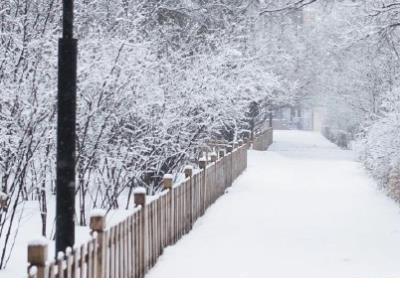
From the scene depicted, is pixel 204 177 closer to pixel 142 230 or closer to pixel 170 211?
pixel 170 211

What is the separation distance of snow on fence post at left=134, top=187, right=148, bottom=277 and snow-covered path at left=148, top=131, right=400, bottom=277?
23cm

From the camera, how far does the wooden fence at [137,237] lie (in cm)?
429

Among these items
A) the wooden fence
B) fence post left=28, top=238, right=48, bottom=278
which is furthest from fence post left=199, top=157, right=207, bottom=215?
fence post left=28, top=238, right=48, bottom=278

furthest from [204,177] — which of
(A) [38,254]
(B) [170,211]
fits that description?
(A) [38,254]

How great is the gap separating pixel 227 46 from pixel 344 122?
78.6 ft

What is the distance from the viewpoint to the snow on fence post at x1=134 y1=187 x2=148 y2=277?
6.39 m

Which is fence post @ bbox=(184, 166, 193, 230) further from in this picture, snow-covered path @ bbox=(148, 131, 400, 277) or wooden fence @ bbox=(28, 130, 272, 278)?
snow-covered path @ bbox=(148, 131, 400, 277)

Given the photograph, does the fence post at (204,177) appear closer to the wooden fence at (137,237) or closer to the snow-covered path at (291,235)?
the wooden fence at (137,237)

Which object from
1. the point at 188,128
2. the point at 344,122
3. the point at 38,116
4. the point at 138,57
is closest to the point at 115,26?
the point at 138,57

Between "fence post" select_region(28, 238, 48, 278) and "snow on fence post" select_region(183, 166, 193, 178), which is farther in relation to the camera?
"snow on fence post" select_region(183, 166, 193, 178)

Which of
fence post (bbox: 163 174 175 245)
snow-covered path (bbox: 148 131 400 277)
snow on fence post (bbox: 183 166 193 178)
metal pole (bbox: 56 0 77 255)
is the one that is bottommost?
snow-covered path (bbox: 148 131 400 277)

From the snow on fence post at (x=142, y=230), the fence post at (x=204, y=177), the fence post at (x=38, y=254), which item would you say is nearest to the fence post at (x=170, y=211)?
the snow on fence post at (x=142, y=230)

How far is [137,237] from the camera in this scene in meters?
6.41

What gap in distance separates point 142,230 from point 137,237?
8.0 inches
